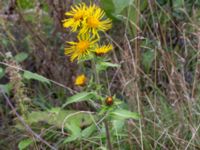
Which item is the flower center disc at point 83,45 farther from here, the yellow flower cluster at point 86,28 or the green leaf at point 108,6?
the green leaf at point 108,6

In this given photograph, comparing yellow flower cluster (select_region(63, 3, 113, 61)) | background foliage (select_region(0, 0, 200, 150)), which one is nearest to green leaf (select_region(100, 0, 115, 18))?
background foliage (select_region(0, 0, 200, 150))

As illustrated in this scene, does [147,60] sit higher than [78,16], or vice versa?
[78,16]

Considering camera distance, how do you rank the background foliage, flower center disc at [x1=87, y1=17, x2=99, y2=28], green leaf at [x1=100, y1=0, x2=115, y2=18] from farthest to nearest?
green leaf at [x1=100, y1=0, x2=115, y2=18] → the background foliage → flower center disc at [x1=87, y1=17, x2=99, y2=28]

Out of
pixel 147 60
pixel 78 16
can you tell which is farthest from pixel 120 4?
pixel 147 60

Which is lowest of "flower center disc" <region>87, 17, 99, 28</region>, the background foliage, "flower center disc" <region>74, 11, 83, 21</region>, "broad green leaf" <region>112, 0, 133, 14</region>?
the background foliage

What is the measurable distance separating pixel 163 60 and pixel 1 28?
104cm

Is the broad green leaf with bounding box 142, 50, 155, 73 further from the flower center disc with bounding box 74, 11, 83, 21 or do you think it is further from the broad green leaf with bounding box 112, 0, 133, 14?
the flower center disc with bounding box 74, 11, 83, 21

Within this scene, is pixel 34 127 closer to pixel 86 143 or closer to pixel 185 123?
pixel 86 143

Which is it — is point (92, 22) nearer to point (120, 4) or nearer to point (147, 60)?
point (120, 4)

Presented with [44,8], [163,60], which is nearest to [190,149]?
[163,60]

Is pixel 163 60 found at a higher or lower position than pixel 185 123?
higher

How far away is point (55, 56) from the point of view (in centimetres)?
267

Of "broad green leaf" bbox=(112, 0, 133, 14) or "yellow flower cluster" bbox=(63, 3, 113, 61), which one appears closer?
"yellow flower cluster" bbox=(63, 3, 113, 61)

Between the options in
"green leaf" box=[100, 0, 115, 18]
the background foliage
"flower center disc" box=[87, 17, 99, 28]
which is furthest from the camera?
"green leaf" box=[100, 0, 115, 18]
